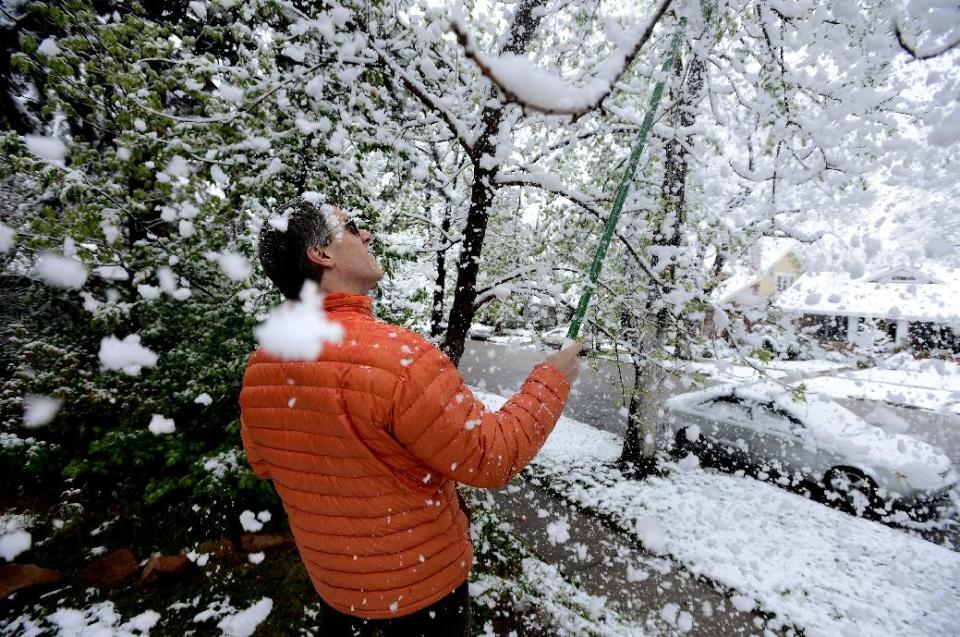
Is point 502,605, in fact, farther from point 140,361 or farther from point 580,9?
point 580,9

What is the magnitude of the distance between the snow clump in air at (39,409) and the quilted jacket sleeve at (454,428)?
572cm

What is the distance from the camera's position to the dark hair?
4.47ft

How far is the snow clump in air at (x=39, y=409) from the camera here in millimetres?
4639

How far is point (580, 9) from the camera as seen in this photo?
352cm

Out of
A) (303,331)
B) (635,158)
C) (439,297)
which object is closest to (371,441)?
(303,331)

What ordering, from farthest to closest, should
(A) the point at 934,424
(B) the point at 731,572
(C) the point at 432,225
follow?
(A) the point at 934,424 → (C) the point at 432,225 → (B) the point at 731,572

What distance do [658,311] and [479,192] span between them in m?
2.17

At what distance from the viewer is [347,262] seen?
4.72ft

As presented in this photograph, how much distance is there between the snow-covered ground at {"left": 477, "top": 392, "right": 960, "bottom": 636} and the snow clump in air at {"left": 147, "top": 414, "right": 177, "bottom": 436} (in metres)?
4.70

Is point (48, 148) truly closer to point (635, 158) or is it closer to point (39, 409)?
point (39, 409)

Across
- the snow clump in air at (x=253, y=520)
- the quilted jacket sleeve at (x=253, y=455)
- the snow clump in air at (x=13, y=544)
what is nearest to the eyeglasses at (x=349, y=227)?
the quilted jacket sleeve at (x=253, y=455)

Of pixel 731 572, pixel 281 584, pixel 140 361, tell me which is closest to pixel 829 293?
pixel 731 572

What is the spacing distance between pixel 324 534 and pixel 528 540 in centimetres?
384

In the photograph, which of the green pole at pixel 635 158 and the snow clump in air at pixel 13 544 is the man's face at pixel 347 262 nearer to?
the green pole at pixel 635 158
